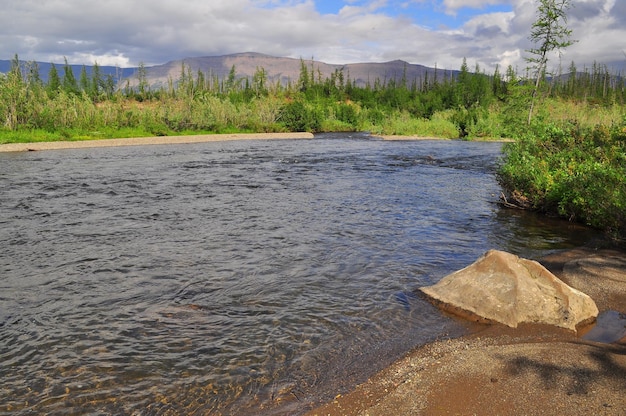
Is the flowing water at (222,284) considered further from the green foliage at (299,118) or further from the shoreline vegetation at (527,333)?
the green foliage at (299,118)

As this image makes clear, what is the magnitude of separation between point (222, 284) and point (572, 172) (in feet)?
40.7

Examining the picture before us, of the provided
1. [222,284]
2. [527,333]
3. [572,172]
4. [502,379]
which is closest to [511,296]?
[527,333]

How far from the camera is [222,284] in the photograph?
1149cm

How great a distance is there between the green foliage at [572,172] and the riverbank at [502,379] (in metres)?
7.31

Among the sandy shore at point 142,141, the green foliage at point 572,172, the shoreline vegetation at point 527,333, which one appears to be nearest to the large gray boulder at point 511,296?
the shoreline vegetation at point 527,333

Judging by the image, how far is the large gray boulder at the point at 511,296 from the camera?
28.8 feet

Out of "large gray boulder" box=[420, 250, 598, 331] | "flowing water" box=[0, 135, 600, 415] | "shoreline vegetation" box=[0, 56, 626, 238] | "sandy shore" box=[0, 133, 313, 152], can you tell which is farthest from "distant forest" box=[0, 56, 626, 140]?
"large gray boulder" box=[420, 250, 598, 331]

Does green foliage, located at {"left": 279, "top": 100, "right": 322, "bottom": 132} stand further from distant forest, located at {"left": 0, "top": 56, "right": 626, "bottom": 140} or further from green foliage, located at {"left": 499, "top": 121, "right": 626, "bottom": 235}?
green foliage, located at {"left": 499, "top": 121, "right": 626, "bottom": 235}

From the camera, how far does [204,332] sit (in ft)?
29.2

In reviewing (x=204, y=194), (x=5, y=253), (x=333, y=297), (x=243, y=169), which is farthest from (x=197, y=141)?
(x=333, y=297)

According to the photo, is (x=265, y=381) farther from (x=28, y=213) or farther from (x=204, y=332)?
(x=28, y=213)

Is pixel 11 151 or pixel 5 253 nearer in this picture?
pixel 5 253

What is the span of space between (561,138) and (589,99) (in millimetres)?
116229

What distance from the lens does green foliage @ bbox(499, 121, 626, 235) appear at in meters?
13.9
